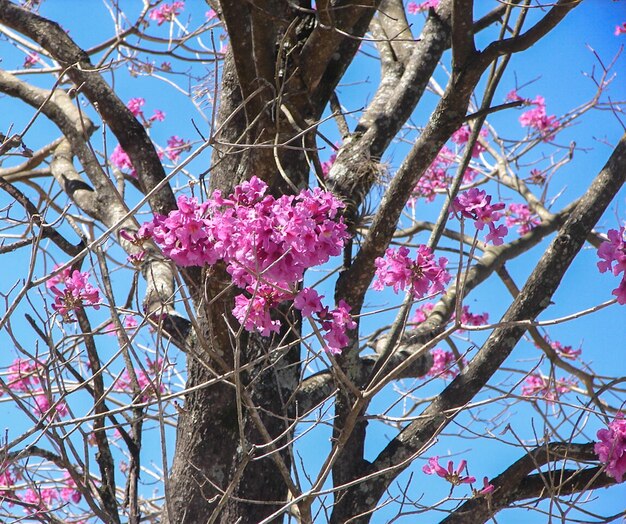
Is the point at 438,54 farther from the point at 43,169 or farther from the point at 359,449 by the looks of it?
the point at 43,169

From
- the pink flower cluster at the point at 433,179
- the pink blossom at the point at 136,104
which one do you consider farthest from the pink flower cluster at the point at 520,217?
the pink blossom at the point at 136,104

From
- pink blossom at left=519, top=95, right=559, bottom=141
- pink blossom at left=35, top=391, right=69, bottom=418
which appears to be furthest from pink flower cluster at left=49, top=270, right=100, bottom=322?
pink blossom at left=519, top=95, right=559, bottom=141

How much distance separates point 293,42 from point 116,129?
76 cm

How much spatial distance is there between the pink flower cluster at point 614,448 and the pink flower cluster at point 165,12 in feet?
12.5

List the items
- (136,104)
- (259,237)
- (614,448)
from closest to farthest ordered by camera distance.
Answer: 1. (259,237)
2. (614,448)
3. (136,104)

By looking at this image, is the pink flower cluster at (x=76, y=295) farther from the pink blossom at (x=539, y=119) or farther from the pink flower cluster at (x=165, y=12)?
the pink blossom at (x=539, y=119)

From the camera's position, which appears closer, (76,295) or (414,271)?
(414,271)

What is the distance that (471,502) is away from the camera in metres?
2.31

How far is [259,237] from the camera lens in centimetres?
170

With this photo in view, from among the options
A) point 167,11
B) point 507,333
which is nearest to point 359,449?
point 507,333

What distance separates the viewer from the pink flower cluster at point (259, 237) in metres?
1.70

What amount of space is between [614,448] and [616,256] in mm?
690

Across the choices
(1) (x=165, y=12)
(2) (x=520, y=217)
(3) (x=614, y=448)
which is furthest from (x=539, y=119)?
(3) (x=614, y=448)

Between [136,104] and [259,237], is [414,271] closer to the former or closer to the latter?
[259,237]
